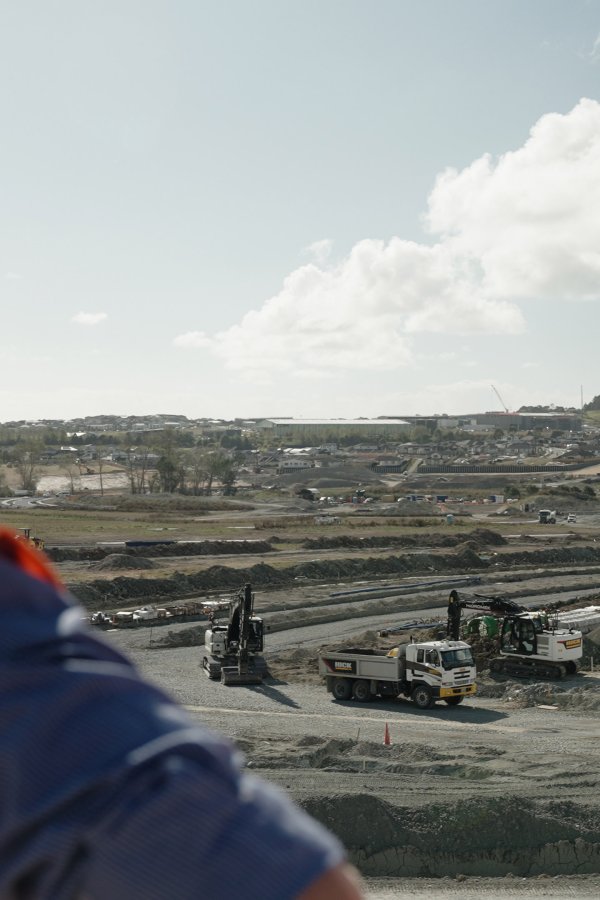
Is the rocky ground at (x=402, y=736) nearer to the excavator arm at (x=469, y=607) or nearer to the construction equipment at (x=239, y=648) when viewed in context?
the construction equipment at (x=239, y=648)

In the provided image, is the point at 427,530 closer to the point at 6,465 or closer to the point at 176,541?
the point at 176,541

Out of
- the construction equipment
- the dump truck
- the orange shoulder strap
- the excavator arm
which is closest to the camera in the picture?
the orange shoulder strap

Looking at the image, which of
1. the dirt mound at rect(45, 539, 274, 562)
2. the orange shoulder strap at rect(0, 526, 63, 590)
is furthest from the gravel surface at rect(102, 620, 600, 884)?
the dirt mound at rect(45, 539, 274, 562)

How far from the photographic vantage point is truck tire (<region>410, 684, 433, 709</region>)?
99.3 feet

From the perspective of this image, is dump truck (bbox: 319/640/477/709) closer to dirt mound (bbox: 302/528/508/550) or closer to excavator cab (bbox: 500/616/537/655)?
excavator cab (bbox: 500/616/537/655)

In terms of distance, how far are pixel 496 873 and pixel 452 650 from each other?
13990mm

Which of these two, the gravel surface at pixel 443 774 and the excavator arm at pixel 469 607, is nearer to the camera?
the gravel surface at pixel 443 774

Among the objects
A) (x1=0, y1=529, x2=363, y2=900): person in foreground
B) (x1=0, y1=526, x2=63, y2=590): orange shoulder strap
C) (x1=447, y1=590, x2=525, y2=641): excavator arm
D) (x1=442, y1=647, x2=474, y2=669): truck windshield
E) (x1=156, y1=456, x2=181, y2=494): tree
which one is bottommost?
(x1=442, y1=647, x2=474, y2=669): truck windshield

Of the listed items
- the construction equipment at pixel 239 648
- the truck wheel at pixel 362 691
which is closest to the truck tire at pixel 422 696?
the truck wheel at pixel 362 691

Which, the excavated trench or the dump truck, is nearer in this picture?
the excavated trench

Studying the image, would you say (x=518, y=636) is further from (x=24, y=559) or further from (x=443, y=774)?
(x=24, y=559)

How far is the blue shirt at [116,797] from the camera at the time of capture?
121 cm

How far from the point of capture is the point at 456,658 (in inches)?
1206

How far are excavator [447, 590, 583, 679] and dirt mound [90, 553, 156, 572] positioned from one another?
30.6 meters
